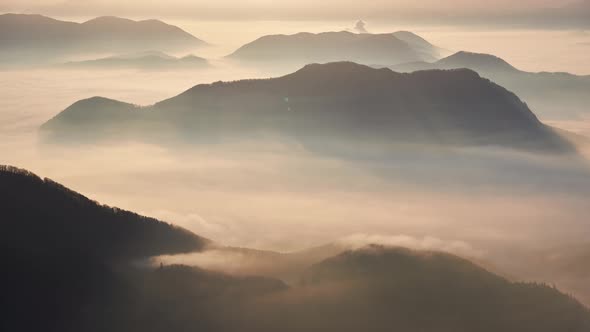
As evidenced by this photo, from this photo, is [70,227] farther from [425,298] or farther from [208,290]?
[425,298]

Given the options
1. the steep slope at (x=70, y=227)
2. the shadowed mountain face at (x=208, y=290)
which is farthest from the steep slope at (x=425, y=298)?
the steep slope at (x=70, y=227)

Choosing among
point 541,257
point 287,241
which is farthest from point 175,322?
point 541,257

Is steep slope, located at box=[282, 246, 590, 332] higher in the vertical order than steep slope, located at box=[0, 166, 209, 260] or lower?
lower

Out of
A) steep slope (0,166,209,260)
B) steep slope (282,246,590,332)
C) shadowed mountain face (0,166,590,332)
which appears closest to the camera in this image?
shadowed mountain face (0,166,590,332)

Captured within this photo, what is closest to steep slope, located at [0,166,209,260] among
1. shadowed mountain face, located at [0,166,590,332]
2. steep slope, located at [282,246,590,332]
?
shadowed mountain face, located at [0,166,590,332]

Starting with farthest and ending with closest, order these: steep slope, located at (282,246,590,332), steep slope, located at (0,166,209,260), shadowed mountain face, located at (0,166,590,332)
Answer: steep slope, located at (0,166,209,260)
steep slope, located at (282,246,590,332)
shadowed mountain face, located at (0,166,590,332)

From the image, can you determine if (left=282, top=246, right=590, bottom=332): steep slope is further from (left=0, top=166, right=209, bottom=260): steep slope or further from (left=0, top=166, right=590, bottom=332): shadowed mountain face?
(left=0, top=166, right=209, bottom=260): steep slope

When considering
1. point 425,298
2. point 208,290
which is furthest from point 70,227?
point 425,298

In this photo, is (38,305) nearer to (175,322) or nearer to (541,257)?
(175,322)

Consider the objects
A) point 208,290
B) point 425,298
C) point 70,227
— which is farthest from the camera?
point 70,227

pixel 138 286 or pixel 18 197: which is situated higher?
pixel 18 197

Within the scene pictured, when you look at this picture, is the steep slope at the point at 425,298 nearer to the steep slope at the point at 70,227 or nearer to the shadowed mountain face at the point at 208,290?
the shadowed mountain face at the point at 208,290
